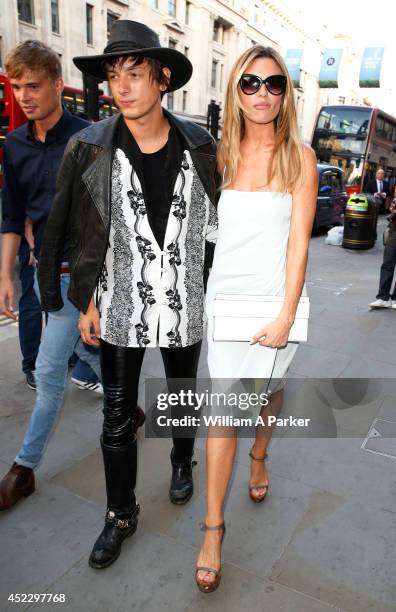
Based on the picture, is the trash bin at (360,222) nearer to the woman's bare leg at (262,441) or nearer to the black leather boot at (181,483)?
the woman's bare leg at (262,441)

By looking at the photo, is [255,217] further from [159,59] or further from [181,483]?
[181,483]

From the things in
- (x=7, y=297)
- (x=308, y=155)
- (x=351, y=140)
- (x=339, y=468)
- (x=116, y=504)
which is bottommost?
(x=339, y=468)

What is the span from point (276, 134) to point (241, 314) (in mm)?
695

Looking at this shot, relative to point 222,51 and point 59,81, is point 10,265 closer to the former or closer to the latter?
point 59,81

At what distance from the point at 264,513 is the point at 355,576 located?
0.48m

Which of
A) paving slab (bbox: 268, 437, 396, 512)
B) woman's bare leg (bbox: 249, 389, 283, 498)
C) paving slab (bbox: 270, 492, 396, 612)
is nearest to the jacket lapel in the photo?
woman's bare leg (bbox: 249, 389, 283, 498)

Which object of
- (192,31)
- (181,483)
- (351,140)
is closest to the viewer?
(181,483)

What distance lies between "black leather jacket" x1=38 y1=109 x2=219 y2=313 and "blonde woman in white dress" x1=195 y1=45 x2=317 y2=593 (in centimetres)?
11

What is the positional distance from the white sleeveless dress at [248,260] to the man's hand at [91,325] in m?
0.44

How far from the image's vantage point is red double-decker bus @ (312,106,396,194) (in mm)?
17094

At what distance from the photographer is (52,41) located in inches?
1043

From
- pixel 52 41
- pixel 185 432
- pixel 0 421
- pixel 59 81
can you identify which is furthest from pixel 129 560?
pixel 52 41

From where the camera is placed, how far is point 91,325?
76.2 inches

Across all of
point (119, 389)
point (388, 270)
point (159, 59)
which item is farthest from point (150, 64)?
point (388, 270)
